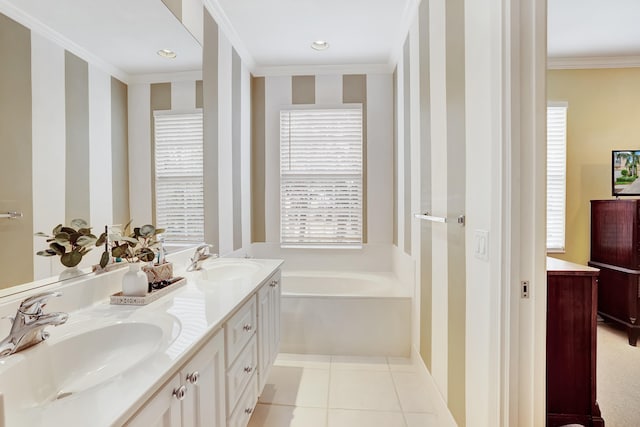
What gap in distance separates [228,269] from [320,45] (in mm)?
2137

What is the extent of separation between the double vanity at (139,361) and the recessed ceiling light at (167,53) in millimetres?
1139

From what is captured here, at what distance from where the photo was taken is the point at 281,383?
2.09 metres

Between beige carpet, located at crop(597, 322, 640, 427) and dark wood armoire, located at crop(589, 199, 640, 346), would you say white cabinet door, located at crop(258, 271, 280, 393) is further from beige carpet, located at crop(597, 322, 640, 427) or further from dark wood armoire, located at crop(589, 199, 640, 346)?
dark wood armoire, located at crop(589, 199, 640, 346)

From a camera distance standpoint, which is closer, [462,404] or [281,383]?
[462,404]

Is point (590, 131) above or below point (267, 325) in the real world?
above

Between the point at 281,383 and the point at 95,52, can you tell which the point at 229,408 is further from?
the point at 95,52

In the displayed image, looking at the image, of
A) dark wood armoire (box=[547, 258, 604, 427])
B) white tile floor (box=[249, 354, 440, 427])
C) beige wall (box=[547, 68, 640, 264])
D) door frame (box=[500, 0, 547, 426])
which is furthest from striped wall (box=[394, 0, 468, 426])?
beige wall (box=[547, 68, 640, 264])

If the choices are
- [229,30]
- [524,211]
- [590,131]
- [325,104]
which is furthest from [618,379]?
[229,30]

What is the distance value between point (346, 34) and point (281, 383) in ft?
9.10

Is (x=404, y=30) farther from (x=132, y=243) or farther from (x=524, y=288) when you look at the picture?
(x=132, y=243)

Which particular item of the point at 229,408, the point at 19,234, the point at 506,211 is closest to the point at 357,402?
the point at 229,408

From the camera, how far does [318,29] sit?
8.24 feet

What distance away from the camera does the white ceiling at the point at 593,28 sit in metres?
2.27

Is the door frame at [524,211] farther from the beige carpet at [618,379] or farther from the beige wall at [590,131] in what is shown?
the beige wall at [590,131]
